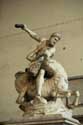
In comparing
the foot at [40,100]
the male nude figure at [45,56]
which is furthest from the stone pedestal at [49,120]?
the male nude figure at [45,56]

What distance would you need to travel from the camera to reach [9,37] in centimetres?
611

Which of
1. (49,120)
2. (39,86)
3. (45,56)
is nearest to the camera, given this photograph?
(49,120)

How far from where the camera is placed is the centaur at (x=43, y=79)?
3.34m

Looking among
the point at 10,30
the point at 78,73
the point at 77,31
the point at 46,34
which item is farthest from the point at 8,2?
the point at 78,73

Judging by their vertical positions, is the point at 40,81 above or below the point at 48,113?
above

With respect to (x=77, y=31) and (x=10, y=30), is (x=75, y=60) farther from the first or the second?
(x=10, y=30)

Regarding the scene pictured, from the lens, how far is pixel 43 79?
339 centimetres

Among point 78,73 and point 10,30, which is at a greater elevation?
point 10,30

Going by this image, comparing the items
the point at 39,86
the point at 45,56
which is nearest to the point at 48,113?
the point at 39,86

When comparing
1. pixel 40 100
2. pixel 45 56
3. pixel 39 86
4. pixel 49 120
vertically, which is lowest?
pixel 49 120

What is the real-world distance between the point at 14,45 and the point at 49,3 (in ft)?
2.56

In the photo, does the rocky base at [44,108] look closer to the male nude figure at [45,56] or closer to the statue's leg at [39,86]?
the statue's leg at [39,86]

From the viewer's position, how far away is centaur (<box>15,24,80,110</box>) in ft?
11.0

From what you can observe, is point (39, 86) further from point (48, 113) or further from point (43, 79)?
point (48, 113)
